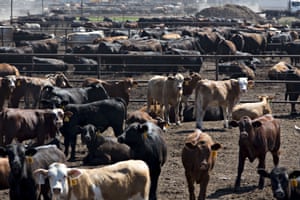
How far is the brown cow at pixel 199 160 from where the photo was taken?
9.75 metres

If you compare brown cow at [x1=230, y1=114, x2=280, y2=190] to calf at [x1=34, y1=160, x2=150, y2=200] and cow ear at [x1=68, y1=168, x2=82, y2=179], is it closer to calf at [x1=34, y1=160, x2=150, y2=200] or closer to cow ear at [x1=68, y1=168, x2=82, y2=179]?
calf at [x1=34, y1=160, x2=150, y2=200]

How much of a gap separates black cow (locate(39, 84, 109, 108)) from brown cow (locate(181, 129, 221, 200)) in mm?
4930

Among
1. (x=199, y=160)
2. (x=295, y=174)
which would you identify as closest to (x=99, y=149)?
(x=199, y=160)

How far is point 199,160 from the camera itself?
9.76 m

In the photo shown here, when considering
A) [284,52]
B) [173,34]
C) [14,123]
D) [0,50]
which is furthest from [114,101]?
[173,34]

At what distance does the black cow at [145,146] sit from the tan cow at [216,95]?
17.3 ft

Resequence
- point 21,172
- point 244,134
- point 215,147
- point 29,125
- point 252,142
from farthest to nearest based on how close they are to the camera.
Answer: point 29,125
point 252,142
point 244,134
point 215,147
point 21,172

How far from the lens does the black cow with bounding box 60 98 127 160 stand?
1322cm

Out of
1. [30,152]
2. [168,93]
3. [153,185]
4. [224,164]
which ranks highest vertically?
[30,152]

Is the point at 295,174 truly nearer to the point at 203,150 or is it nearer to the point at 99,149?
the point at 203,150

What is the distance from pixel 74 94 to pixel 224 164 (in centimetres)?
401

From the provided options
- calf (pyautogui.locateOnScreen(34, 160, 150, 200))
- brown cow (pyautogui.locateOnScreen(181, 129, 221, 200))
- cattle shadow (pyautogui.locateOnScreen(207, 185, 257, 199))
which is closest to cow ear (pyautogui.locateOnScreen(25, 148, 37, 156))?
calf (pyautogui.locateOnScreen(34, 160, 150, 200))


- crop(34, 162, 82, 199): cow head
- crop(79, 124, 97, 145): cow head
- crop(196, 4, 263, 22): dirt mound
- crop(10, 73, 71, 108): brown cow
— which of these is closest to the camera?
crop(34, 162, 82, 199): cow head

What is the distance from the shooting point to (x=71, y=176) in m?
8.05
